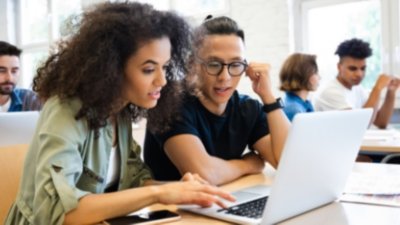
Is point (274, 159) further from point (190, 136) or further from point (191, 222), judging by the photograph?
point (191, 222)

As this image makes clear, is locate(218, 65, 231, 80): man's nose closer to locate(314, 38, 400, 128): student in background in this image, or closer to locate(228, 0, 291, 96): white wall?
locate(314, 38, 400, 128): student in background

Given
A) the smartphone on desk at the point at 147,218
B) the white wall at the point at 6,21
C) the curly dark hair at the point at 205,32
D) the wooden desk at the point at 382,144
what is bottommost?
the wooden desk at the point at 382,144

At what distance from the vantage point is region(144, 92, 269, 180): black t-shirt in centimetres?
143

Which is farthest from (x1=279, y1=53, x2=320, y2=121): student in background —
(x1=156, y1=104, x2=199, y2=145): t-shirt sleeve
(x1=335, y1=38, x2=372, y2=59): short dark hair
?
(x1=156, y1=104, x2=199, y2=145): t-shirt sleeve

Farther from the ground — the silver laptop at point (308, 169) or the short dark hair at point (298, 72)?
the short dark hair at point (298, 72)

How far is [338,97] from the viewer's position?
313 centimetres

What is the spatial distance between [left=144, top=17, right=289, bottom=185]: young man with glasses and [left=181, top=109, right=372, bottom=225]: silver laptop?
35 cm

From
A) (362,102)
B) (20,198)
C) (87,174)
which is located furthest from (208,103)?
(362,102)

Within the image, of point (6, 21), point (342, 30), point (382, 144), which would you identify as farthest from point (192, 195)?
point (6, 21)

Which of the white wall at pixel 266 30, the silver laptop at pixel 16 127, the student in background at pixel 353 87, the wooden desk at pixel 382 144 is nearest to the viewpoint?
the silver laptop at pixel 16 127

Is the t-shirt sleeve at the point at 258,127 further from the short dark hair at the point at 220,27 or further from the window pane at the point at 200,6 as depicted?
the window pane at the point at 200,6

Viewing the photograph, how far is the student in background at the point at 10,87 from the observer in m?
2.90

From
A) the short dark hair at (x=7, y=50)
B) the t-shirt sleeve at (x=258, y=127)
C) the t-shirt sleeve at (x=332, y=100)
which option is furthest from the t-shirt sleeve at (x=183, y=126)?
the short dark hair at (x=7, y=50)

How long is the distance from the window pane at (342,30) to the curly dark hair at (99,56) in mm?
2821
